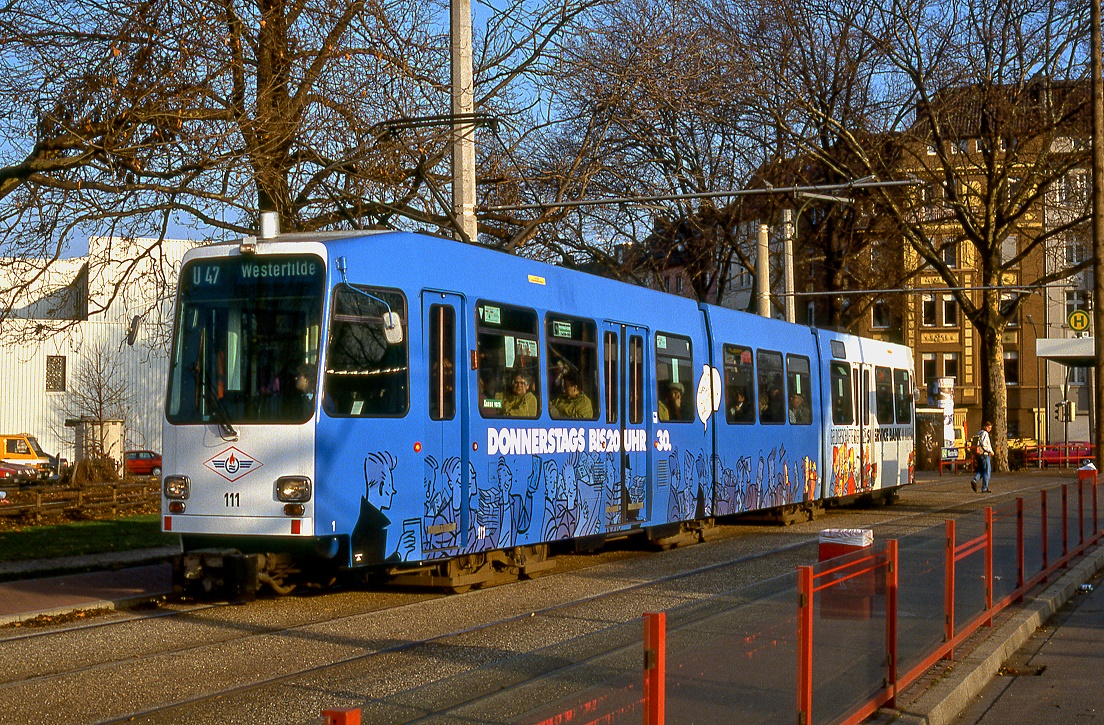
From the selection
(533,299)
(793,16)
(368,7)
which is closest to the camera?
(533,299)

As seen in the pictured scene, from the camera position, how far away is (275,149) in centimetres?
1627

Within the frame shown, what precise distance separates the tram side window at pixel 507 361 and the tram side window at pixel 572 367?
1.07 ft

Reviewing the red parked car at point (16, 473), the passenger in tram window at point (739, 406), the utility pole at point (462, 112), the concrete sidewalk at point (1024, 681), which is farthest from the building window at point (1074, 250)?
the red parked car at point (16, 473)

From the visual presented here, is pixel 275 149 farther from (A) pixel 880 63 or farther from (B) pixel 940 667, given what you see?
(A) pixel 880 63

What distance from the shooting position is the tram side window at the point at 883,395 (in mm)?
27000

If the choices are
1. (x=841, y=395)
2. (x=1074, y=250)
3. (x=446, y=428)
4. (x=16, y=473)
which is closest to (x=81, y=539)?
(x=446, y=428)

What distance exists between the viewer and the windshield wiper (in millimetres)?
11406

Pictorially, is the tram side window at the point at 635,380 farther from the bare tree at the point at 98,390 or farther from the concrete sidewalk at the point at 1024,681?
the bare tree at the point at 98,390

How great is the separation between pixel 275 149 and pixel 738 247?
25049 millimetres

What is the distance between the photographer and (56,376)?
5853 centimetres

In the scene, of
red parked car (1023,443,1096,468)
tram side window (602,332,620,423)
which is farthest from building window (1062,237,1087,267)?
tram side window (602,332,620,423)

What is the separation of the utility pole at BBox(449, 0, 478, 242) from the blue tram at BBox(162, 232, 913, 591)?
9.38 feet

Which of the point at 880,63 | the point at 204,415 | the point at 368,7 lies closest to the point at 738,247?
the point at 880,63

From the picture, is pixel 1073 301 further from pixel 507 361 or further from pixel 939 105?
pixel 507 361
